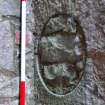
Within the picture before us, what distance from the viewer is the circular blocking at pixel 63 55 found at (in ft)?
7.36

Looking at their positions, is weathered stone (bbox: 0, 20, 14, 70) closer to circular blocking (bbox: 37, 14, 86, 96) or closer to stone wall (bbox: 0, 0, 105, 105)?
stone wall (bbox: 0, 0, 105, 105)

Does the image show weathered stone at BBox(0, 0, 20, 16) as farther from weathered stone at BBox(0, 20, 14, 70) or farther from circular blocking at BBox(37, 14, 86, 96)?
circular blocking at BBox(37, 14, 86, 96)

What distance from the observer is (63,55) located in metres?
2.25

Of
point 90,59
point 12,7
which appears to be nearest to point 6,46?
point 12,7

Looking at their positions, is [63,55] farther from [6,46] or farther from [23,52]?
[6,46]

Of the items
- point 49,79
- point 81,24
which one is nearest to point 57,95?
point 49,79

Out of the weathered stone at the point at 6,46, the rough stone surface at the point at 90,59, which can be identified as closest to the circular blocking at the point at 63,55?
the rough stone surface at the point at 90,59

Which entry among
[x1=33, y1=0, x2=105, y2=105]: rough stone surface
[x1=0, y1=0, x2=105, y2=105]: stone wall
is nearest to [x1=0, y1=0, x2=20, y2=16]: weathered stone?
[x1=0, y1=0, x2=105, y2=105]: stone wall

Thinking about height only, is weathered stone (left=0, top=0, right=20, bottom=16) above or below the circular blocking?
above

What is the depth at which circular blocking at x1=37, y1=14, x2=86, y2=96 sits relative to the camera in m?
2.24

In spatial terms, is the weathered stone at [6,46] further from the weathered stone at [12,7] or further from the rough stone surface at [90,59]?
the rough stone surface at [90,59]

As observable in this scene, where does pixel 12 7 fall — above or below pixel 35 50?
above

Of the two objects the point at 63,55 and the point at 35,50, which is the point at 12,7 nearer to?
the point at 35,50

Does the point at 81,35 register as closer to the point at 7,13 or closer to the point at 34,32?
the point at 34,32
